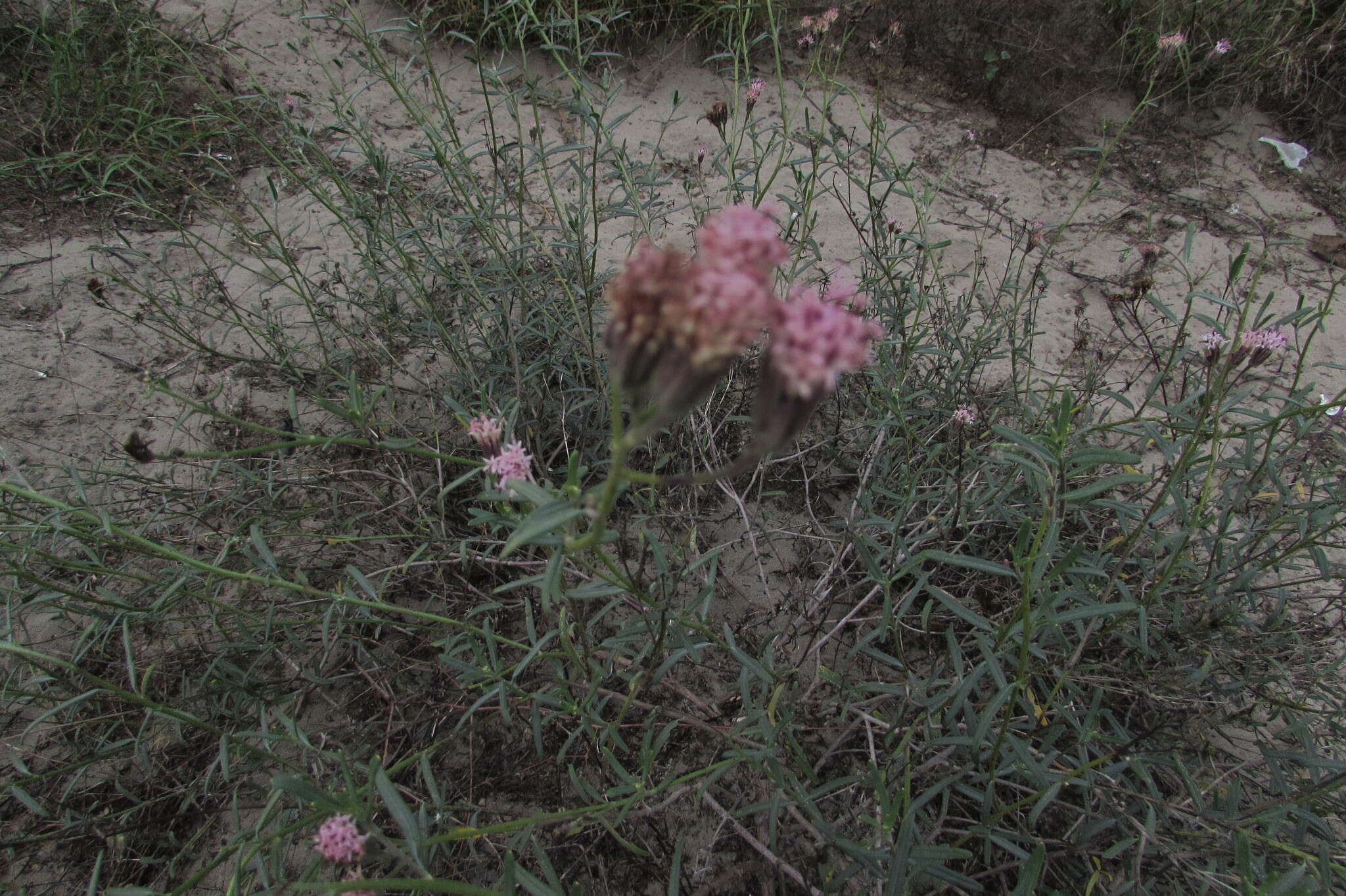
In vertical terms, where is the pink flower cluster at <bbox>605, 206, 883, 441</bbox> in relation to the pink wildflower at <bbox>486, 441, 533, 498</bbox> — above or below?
above

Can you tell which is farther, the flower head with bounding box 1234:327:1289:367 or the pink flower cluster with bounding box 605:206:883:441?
the flower head with bounding box 1234:327:1289:367

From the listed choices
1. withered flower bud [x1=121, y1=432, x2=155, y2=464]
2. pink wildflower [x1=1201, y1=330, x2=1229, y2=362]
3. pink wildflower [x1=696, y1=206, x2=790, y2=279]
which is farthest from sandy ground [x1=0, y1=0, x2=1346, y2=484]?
pink wildflower [x1=696, y1=206, x2=790, y2=279]

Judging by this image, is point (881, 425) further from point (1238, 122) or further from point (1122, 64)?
point (1238, 122)

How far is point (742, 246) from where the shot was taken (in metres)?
0.84

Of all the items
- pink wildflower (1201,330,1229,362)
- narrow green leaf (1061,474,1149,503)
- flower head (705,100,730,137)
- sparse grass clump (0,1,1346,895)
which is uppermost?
flower head (705,100,730,137)

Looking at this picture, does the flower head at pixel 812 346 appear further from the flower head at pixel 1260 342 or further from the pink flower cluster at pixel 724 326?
the flower head at pixel 1260 342

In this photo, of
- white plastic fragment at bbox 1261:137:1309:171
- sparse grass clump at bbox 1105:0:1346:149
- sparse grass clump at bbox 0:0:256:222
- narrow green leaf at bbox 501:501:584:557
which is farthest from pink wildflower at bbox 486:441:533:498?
white plastic fragment at bbox 1261:137:1309:171

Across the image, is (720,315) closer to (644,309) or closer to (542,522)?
(644,309)

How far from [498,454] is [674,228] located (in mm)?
2528

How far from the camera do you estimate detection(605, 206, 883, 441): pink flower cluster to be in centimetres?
82

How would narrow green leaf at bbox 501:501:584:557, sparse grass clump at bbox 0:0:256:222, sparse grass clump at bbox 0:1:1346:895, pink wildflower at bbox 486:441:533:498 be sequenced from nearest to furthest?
narrow green leaf at bbox 501:501:584:557, pink wildflower at bbox 486:441:533:498, sparse grass clump at bbox 0:1:1346:895, sparse grass clump at bbox 0:0:256:222

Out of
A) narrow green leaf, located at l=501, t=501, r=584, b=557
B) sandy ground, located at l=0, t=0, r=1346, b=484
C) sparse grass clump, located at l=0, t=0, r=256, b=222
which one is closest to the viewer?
narrow green leaf, located at l=501, t=501, r=584, b=557

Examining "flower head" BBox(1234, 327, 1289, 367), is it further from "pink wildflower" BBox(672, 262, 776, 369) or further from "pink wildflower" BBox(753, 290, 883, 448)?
"pink wildflower" BBox(672, 262, 776, 369)

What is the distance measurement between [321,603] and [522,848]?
905 mm
